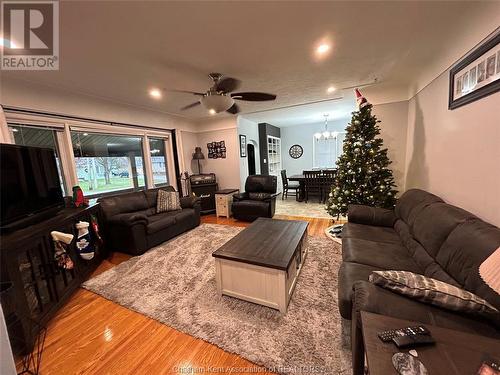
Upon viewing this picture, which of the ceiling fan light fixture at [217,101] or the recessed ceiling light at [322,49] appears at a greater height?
the recessed ceiling light at [322,49]

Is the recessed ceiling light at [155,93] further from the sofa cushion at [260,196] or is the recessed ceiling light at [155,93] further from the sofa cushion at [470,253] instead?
the sofa cushion at [470,253]

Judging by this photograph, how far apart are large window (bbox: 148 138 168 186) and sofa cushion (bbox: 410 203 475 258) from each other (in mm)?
4860

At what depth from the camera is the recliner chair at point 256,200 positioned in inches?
176

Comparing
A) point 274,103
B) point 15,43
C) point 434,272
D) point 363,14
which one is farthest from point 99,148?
point 434,272

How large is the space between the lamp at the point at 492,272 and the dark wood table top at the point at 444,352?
324 millimetres

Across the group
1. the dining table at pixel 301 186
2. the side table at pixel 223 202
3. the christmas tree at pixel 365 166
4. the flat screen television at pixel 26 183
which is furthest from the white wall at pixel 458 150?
the flat screen television at pixel 26 183

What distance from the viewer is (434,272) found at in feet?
5.03

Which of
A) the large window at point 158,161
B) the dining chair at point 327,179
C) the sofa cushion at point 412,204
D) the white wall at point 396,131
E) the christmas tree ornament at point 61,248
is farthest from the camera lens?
the dining chair at point 327,179

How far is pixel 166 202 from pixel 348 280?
3492 millimetres

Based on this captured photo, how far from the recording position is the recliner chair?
447 centimetres

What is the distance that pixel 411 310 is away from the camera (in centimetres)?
112

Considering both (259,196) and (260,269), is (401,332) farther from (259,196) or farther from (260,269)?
(259,196)

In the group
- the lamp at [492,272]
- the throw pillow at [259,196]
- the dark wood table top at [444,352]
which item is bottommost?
the dark wood table top at [444,352]

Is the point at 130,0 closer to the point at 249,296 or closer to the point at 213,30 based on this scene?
the point at 213,30
